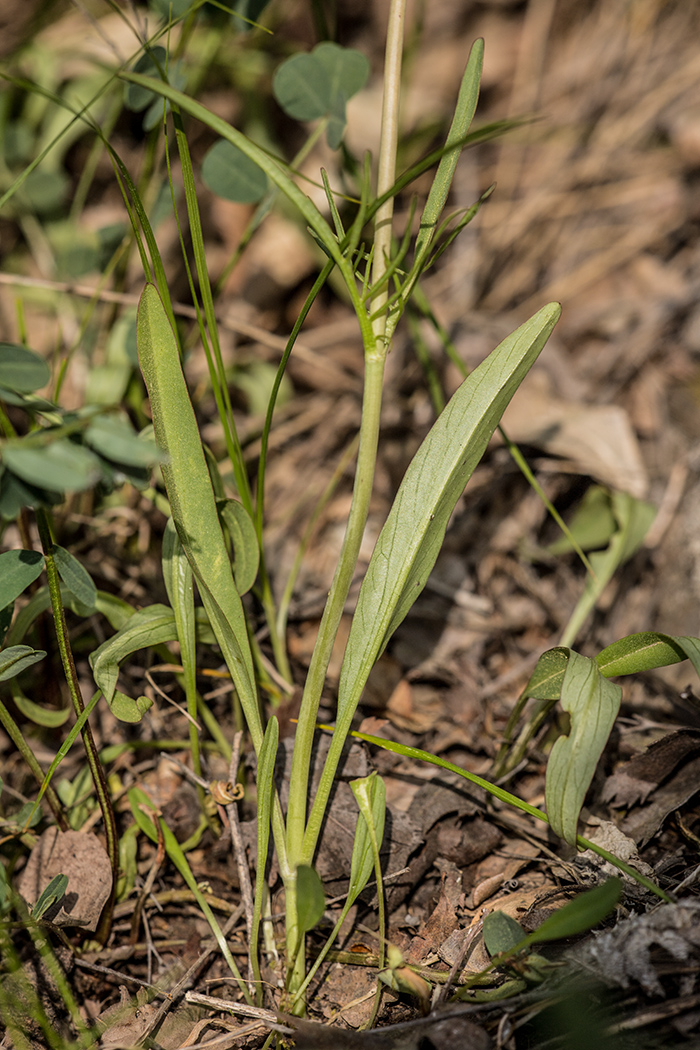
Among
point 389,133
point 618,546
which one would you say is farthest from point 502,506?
point 389,133

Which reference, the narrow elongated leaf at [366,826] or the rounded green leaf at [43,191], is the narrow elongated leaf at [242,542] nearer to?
the narrow elongated leaf at [366,826]

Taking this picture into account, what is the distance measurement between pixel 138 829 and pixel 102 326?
1238mm

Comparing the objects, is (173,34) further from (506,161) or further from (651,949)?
(651,949)

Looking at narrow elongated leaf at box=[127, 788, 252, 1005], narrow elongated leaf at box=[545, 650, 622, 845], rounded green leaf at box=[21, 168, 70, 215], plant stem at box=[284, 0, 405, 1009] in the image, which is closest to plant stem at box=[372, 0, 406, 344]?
plant stem at box=[284, 0, 405, 1009]

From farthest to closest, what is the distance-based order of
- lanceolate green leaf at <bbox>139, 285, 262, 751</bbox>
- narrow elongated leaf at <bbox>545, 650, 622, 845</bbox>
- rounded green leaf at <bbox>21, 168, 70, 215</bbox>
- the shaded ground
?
rounded green leaf at <bbox>21, 168, 70, 215</bbox>
the shaded ground
lanceolate green leaf at <bbox>139, 285, 262, 751</bbox>
narrow elongated leaf at <bbox>545, 650, 622, 845</bbox>

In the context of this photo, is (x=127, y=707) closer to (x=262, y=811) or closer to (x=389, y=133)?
(x=262, y=811)

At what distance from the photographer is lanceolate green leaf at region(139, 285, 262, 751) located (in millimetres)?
1076

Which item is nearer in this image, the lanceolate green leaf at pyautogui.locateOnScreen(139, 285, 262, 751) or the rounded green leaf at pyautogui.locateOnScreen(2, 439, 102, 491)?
the rounded green leaf at pyautogui.locateOnScreen(2, 439, 102, 491)

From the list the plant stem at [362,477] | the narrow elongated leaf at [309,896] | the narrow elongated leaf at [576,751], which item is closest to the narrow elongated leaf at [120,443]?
the plant stem at [362,477]

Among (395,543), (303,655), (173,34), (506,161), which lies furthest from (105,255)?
(506,161)

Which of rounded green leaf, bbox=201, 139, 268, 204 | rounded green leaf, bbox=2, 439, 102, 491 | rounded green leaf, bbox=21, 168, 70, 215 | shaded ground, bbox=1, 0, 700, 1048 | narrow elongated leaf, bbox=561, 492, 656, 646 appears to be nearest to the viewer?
rounded green leaf, bbox=2, 439, 102, 491

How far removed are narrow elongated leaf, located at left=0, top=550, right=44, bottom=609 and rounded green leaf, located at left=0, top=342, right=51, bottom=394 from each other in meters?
0.24

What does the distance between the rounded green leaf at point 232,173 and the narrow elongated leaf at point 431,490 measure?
2.59 ft

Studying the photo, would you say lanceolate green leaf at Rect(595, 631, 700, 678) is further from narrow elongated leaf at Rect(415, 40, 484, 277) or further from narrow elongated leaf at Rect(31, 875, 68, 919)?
narrow elongated leaf at Rect(31, 875, 68, 919)
